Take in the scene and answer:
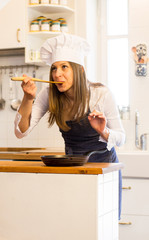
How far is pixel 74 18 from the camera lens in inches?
152

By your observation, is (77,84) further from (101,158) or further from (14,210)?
(14,210)

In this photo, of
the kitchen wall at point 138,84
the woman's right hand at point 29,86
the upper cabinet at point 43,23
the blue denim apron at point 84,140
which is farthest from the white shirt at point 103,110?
the kitchen wall at point 138,84

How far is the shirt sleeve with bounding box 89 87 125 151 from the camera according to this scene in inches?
86.4

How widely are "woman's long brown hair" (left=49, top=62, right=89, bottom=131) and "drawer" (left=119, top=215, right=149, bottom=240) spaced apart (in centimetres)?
132

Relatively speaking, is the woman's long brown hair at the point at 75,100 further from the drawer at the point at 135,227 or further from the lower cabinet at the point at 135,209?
the drawer at the point at 135,227

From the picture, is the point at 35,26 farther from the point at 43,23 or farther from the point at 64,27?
the point at 64,27

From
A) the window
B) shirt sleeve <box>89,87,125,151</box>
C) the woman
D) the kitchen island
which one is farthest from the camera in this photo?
the window

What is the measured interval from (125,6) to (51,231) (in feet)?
9.22

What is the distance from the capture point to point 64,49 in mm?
2391

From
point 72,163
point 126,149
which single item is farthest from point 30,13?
point 72,163

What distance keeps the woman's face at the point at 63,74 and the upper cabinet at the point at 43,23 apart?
4.90 ft

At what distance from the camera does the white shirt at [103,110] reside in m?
2.21

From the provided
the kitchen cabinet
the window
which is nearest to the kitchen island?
the kitchen cabinet

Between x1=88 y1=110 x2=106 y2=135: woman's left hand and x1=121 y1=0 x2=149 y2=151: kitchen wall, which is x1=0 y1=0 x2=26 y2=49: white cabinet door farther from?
x1=88 y1=110 x2=106 y2=135: woman's left hand
